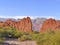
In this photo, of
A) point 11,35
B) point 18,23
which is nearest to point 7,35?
point 11,35

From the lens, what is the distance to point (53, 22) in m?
83.8

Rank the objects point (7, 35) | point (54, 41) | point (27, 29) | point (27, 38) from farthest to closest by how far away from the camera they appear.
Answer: point (27, 29) → point (7, 35) → point (27, 38) → point (54, 41)

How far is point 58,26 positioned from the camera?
79750 millimetres

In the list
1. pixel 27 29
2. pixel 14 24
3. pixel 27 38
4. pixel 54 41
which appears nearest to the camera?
pixel 54 41

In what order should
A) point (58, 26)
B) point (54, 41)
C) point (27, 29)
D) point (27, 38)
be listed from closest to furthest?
point (54, 41) < point (27, 38) < point (58, 26) < point (27, 29)

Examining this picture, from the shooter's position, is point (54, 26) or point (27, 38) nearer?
point (27, 38)

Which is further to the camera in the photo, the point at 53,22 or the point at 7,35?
the point at 53,22

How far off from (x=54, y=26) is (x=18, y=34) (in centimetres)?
2978

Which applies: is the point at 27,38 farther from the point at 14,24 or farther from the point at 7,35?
the point at 14,24

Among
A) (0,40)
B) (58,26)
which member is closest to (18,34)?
(0,40)

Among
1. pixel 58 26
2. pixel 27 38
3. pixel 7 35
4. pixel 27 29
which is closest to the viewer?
pixel 27 38

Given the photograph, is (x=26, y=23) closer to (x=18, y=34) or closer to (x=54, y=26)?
(x=54, y=26)

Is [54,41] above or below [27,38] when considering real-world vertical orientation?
above

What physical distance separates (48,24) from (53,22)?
7.00 feet
